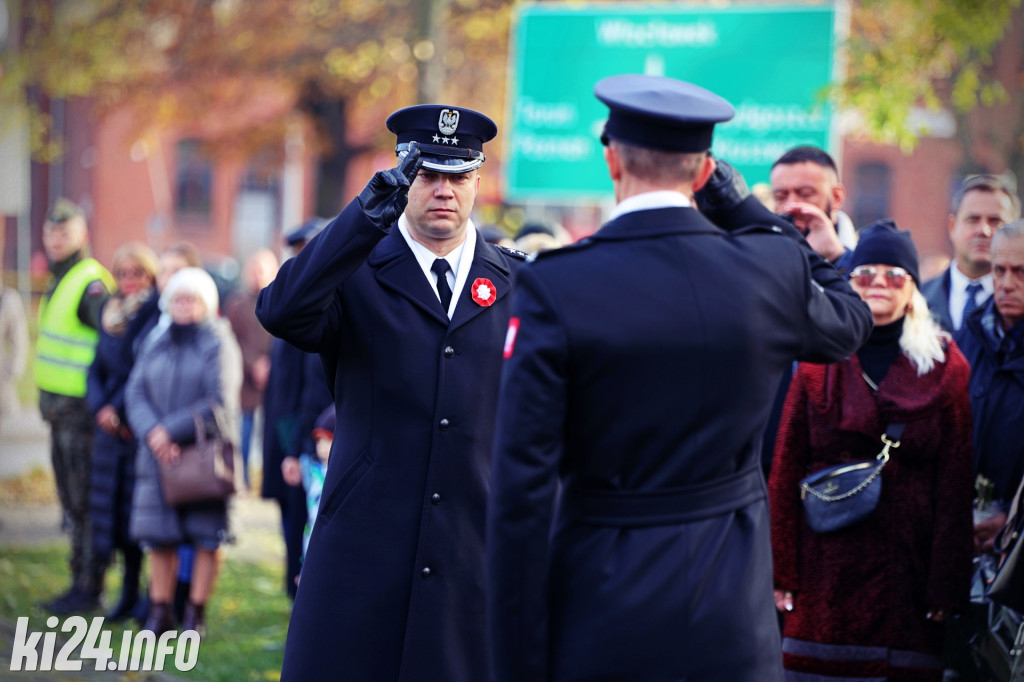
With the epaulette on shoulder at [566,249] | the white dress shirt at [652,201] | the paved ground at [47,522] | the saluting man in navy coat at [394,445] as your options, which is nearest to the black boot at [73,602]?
the paved ground at [47,522]

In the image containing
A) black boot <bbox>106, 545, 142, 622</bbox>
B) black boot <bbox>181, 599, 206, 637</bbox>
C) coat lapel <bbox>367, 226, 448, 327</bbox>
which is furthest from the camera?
black boot <bbox>106, 545, 142, 622</bbox>

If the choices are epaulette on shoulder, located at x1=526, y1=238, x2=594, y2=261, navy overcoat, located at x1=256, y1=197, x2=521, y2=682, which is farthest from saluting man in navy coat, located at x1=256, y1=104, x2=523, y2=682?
epaulette on shoulder, located at x1=526, y1=238, x2=594, y2=261

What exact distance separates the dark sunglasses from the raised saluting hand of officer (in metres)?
1.78

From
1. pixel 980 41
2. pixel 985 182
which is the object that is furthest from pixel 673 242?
pixel 980 41

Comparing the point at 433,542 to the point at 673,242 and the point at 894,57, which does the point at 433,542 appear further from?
the point at 894,57

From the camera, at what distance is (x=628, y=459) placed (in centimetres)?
288

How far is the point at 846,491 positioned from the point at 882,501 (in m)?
0.15

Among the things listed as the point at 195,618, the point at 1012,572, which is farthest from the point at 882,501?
the point at 195,618

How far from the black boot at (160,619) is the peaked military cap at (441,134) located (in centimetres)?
439

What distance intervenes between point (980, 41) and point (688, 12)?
231 cm

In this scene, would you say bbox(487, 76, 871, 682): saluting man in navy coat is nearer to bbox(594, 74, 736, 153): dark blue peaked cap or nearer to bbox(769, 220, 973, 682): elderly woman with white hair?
bbox(594, 74, 736, 153): dark blue peaked cap

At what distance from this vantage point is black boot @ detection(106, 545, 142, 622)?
314 inches

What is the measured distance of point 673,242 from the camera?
295 cm

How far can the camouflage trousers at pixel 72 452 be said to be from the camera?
830cm
